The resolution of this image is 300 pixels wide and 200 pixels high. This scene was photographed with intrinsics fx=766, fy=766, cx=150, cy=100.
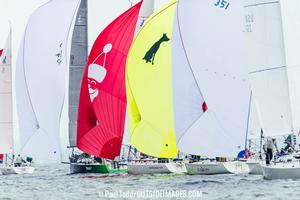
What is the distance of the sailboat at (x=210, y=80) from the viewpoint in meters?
28.0

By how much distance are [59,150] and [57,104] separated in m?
2.26

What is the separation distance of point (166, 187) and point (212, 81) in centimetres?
425

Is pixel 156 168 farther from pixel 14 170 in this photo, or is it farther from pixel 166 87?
pixel 14 170

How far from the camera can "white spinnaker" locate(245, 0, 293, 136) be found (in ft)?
95.1

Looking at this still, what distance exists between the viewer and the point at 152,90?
3222cm

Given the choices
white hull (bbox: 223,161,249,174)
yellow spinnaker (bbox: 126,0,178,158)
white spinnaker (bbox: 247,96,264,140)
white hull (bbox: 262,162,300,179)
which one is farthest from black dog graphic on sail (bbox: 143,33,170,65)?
white hull (bbox: 262,162,300,179)

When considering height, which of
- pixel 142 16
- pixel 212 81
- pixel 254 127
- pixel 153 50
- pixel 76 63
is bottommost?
pixel 254 127

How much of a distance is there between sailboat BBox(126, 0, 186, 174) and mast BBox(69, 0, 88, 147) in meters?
7.60

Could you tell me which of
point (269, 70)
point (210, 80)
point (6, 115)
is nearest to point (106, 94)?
point (210, 80)

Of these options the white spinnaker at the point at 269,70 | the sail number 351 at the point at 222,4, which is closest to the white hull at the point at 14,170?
the white spinnaker at the point at 269,70

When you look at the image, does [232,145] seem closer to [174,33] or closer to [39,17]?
[174,33]

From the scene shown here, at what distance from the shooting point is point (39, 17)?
38406mm

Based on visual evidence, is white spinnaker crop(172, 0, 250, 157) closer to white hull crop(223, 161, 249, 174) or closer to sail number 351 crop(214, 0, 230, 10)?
sail number 351 crop(214, 0, 230, 10)

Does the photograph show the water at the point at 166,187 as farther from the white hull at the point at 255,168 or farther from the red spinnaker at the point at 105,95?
the red spinnaker at the point at 105,95
